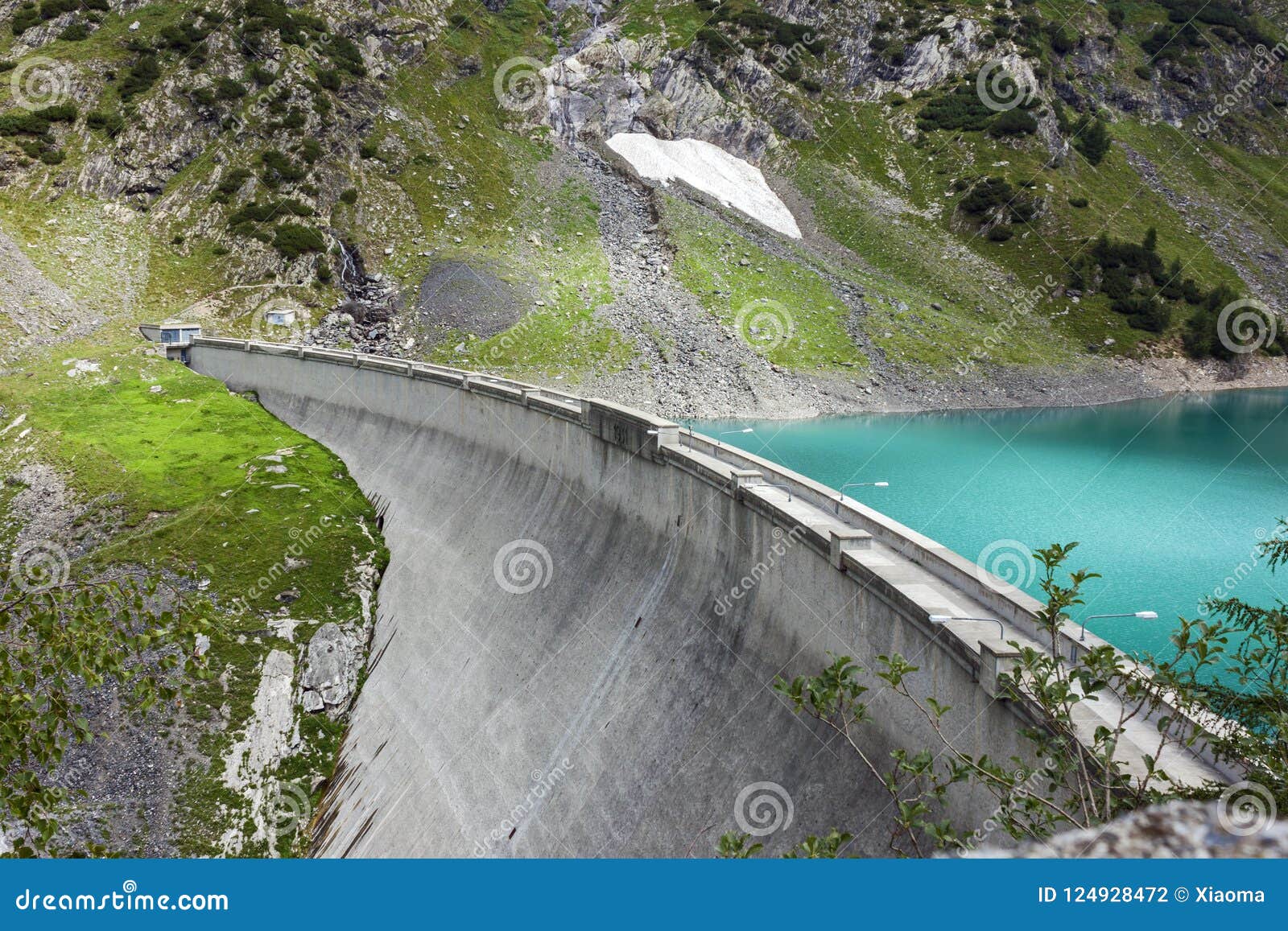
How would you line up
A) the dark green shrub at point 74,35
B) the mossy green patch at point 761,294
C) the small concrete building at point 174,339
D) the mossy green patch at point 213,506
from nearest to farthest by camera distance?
the mossy green patch at point 213,506
the small concrete building at point 174,339
the mossy green patch at point 761,294
the dark green shrub at point 74,35

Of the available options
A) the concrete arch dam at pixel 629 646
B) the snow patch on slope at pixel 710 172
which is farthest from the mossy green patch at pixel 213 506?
the snow patch on slope at pixel 710 172

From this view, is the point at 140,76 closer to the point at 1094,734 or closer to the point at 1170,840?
the point at 1094,734

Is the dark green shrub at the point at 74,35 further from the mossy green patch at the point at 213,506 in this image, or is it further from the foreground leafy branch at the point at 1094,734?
the foreground leafy branch at the point at 1094,734

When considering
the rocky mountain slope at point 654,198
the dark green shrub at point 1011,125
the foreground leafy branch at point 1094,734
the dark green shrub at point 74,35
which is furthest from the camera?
the dark green shrub at point 1011,125

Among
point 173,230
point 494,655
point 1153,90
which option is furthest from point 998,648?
point 1153,90

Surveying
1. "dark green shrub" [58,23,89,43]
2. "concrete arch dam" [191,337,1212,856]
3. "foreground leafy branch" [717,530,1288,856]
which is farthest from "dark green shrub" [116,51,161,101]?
"foreground leafy branch" [717,530,1288,856]

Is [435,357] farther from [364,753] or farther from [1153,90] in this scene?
[1153,90]

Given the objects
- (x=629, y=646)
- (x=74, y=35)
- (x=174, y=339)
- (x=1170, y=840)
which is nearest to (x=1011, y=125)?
(x=174, y=339)
